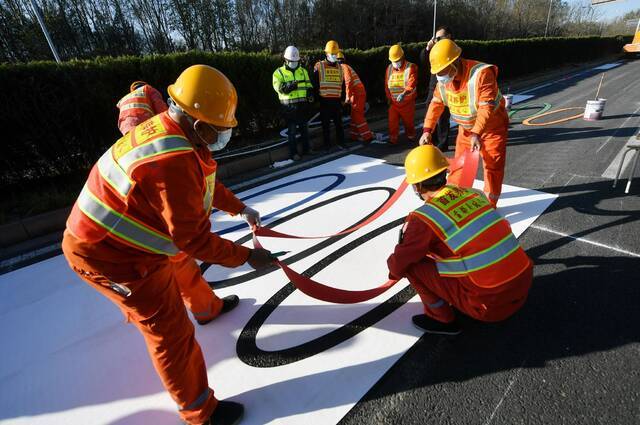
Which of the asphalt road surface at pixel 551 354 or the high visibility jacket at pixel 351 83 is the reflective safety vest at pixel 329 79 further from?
the asphalt road surface at pixel 551 354

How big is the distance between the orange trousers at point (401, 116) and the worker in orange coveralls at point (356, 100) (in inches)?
23.2

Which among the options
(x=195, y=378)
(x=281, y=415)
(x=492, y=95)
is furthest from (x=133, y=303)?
(x=492, y=95)

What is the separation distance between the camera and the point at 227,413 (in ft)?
6.64

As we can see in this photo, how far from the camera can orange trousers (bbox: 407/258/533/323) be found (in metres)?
2.18

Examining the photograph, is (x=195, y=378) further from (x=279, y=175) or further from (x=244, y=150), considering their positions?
(x=244, y=150)

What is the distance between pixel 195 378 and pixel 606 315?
116 inches

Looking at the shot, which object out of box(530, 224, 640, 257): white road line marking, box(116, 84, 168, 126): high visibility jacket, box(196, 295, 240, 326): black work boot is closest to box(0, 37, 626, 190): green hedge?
box(116, 84, 168, 126): high visibility jacket

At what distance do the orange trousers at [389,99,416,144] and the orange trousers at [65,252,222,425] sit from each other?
635 cm

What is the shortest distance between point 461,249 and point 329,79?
581 cm

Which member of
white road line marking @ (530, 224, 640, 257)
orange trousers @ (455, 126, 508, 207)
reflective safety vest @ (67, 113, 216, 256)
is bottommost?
white road line marking @ (530, 224, 640, 257)

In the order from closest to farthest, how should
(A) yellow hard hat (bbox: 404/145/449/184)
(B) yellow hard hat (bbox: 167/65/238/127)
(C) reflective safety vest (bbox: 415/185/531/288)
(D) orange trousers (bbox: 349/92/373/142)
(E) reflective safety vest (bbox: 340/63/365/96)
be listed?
(B) yellow hard hat (bbox: 167/65/238/127)
(C) reflective safety vest (bbox: 415/185/531/288)
(A) yellow hard hat (bbox: 404/145/449/184)
(E) reflective safety vest (bbox: 340/63/365/96)
(D) orange trousers (bbox: 349/92/373/142)

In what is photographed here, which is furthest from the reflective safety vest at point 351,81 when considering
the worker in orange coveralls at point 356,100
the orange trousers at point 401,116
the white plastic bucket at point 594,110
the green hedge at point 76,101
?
the white plastic bucket at point 594,110

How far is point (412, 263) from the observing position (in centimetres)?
240

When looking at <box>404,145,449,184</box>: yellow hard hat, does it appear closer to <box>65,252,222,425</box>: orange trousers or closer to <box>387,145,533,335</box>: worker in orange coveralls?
<box>387,145,533,335</box>: worker in orange coveralls
